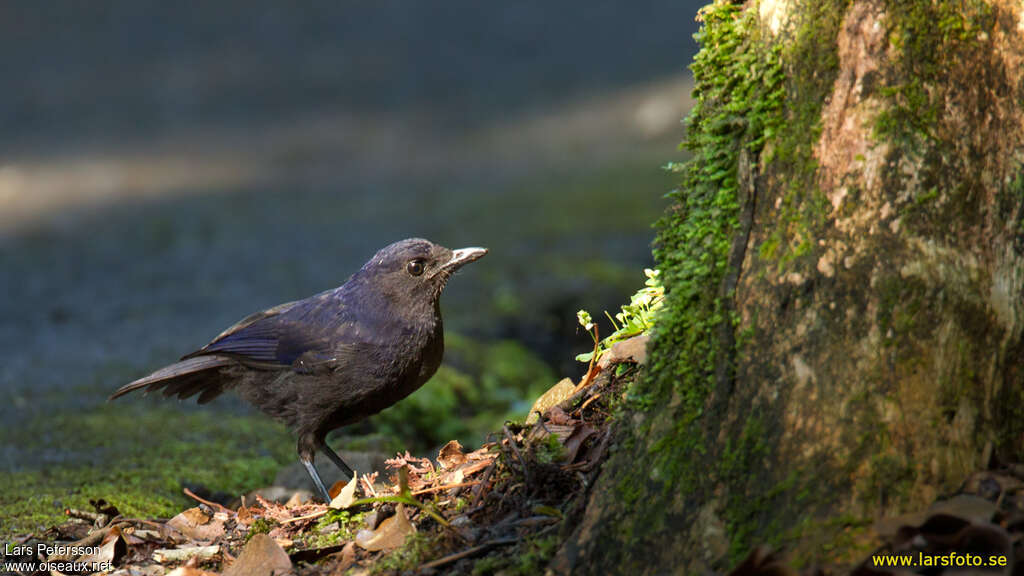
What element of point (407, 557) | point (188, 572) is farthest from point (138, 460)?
point (407, 557)

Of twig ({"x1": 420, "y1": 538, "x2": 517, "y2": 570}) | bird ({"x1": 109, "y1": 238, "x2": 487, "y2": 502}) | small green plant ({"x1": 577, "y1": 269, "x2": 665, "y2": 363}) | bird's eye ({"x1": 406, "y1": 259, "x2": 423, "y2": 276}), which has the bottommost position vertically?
twig ({"x1": 420, "y1": 538, "x2": 517, "y2": 570})

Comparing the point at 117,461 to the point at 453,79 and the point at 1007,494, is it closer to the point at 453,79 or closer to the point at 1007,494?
the point at 1007,494

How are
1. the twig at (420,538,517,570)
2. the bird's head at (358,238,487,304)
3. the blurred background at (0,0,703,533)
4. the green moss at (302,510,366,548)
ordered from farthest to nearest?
Answer: the blurred background at (0,0,703,533) → the bird's head at (358,238,487,304) → the green moss at (302,510,366,548) → the twig at (420,538,517,570)

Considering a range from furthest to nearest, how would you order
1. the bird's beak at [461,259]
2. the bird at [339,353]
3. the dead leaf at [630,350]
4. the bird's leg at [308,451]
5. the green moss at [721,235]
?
the bird's beak at [461,259], the bird's leg at [308,451], the bird at [339,353], the dead leaf at [630,350], the green moss at [721,235]

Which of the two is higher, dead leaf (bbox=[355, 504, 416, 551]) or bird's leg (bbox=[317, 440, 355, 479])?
bird's leg (bbox=[317, 440, 355, 479])

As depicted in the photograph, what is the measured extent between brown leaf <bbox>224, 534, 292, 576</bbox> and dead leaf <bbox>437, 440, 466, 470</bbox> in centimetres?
64

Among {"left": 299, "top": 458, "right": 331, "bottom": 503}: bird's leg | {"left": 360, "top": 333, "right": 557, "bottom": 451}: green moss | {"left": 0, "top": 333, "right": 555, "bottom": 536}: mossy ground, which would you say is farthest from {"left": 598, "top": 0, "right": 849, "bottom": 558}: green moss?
{"left": 360, "top": 333, "right": 557, "bottom": 451}: green moss

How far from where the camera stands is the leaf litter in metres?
2.76

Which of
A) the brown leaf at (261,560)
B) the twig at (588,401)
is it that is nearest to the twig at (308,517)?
the brown leaf at (261,560)

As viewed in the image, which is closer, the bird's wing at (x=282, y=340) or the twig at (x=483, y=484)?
the twig at (x=483, y=484)

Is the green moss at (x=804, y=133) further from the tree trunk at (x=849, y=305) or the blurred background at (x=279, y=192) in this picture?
the blurred background at (x=279, y=192)

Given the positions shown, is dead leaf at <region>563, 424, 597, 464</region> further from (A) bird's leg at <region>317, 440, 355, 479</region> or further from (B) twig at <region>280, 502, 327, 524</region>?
(A) bird's leg at <region>317, 440, 355, 479</region>

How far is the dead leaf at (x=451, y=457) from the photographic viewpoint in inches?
133

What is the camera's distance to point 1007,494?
231 centimetres
